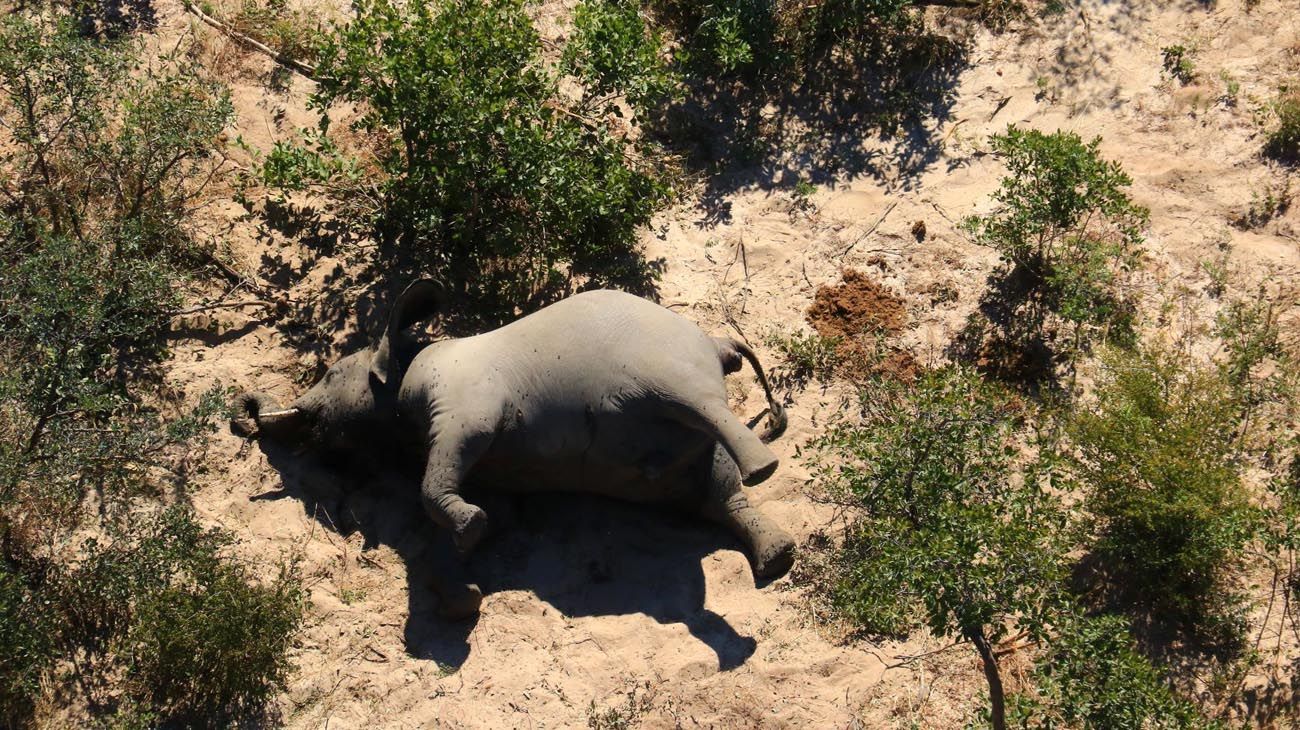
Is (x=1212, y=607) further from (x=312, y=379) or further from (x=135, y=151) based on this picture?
(x=135, y=151)

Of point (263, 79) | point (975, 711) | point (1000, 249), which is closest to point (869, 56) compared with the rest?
point (1000, 249)

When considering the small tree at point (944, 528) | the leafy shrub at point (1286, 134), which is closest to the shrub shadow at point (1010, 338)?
the small tree at point (944, 528)

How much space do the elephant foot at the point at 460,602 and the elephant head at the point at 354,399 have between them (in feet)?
3.85

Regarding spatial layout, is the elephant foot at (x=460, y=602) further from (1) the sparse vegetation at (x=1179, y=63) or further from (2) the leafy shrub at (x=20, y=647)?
(1) the sparse vegetation at (x=1179, y=63)

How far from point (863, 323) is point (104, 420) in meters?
5.21

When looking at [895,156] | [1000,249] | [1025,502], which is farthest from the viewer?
[895,156]

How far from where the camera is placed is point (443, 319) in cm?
859

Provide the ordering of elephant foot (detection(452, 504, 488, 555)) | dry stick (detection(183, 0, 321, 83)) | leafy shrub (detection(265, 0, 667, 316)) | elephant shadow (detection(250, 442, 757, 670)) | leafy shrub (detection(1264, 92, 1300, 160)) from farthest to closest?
dry stick (detection(183, 0, 321, 83)) → leafy shrub (detection(1264, 92, 1300, 160)) → leafy shrub (detection(265, 0, 667, 316)) → elephant shadow (detection(250, 442, 757, 670)) → elephant foot (detection(452, 504, 488, 555))

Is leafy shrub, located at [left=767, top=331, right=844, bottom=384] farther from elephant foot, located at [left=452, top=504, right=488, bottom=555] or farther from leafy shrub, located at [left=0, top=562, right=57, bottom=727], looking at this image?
leafy shrub, located at [left=0, top=562, right=57, bottom=727]

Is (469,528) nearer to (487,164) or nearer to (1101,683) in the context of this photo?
(487,164)

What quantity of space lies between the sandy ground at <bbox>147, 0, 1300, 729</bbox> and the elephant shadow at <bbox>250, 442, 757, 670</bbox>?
0.02m

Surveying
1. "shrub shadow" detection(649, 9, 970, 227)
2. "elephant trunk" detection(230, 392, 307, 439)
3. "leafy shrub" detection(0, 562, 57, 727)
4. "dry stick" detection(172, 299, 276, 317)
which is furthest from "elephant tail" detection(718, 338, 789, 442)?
"leafy shrub" detection(0, 562, 57, 727)

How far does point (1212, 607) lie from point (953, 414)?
7.13 feet

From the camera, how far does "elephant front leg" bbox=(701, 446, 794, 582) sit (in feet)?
24.1
